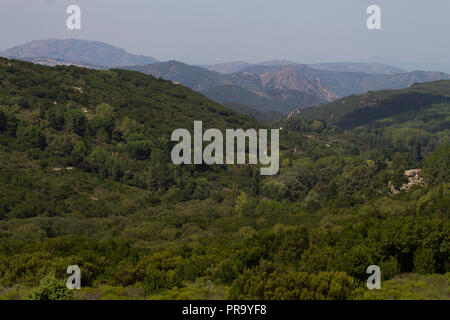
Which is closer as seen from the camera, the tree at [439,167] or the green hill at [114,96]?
the tree at [439,167]

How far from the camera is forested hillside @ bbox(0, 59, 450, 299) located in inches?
799

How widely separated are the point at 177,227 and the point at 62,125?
5729cm

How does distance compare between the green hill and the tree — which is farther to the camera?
the green hill

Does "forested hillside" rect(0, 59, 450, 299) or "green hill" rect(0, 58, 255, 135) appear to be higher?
"green hill" rect(0, 58, 255, 135)

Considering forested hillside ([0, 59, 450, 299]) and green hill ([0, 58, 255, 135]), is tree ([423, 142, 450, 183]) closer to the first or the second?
forested hillside ([0, 59, 450, 299])

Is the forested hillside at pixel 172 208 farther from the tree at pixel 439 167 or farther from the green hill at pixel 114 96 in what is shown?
the green hill at pixel 114 96

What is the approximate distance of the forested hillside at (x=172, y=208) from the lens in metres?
20.3

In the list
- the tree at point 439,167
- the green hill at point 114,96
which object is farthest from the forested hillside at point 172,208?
the green hill at point 114,96

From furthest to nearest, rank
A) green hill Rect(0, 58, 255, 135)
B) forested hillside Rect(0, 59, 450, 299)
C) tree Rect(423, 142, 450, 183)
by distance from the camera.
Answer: green hill Rect(0, 58, 255, 135) < tree Rect(423, 142, 450, 183) < forested hillside Rect(0, 59, 450, 299)

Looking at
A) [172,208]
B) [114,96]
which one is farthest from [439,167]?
[114,96]

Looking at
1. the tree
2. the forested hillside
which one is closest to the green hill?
the forested hillside
